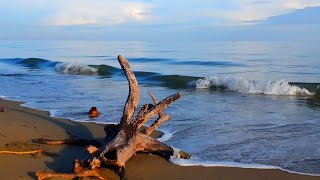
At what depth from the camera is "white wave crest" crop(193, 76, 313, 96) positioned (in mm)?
13258

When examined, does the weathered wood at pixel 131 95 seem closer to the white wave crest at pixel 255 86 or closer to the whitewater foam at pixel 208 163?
the whitewater foam at pixel 208 163

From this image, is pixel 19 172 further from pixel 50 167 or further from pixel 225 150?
pixel 225 150

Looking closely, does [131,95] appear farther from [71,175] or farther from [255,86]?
[255,86]

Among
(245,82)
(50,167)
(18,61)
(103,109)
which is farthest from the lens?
(18,61)

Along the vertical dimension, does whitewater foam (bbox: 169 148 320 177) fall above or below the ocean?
below

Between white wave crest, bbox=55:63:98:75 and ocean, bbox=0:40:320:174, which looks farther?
white wave crest, bbox=55:63:98:75

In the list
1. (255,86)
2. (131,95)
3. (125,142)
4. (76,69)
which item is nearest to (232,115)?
(131,95)

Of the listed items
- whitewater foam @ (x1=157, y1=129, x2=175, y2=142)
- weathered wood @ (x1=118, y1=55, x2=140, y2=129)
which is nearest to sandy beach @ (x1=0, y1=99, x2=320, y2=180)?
weathered wood @ (x1=118, y1=55, x2=140, y2=129)

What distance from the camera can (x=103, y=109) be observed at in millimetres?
9414

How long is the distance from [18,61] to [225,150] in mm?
27284

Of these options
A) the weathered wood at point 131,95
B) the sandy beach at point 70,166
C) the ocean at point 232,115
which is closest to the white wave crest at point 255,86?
the ocean at point 232,115

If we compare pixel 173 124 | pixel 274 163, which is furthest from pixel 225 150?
pixel 173 124

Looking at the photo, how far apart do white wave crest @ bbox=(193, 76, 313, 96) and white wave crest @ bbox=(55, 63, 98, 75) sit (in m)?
8.39

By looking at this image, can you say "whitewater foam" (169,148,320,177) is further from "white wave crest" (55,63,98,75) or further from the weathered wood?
"white wave crest" (55,63,98,75)
